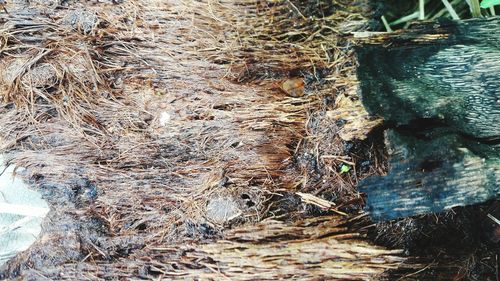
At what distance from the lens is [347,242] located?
1624 millimetres

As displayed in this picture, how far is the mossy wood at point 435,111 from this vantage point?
1.47 m

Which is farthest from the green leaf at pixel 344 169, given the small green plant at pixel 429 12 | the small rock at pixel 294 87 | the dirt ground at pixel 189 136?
the small green plant at pixel 429 12

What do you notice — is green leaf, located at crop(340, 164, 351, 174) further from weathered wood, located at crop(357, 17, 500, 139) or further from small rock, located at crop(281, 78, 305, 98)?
small rock, located at crop(281, 78, 305, 98)

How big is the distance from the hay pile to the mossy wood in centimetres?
15

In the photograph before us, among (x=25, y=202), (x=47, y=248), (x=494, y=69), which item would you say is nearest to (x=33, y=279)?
(x=47, y=248)

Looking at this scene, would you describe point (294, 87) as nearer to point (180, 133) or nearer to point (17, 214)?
point (180, 133)

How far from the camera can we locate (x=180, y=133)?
6.54 feet

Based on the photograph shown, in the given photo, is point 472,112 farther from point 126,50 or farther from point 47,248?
point 47,248

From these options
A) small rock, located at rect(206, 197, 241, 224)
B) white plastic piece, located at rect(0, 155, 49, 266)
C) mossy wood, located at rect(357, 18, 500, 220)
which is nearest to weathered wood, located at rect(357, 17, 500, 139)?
mossy wood, located at rect(357, 18, 500, 220)

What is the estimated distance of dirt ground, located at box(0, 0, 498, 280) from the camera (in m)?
1.73

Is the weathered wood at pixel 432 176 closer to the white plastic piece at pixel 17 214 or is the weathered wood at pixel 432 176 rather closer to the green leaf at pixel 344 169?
the green leaf at pixel 344 169

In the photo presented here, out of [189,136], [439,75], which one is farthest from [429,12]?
[189,136]

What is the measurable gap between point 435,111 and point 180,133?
1094 mm

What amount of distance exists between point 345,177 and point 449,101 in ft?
1.61
